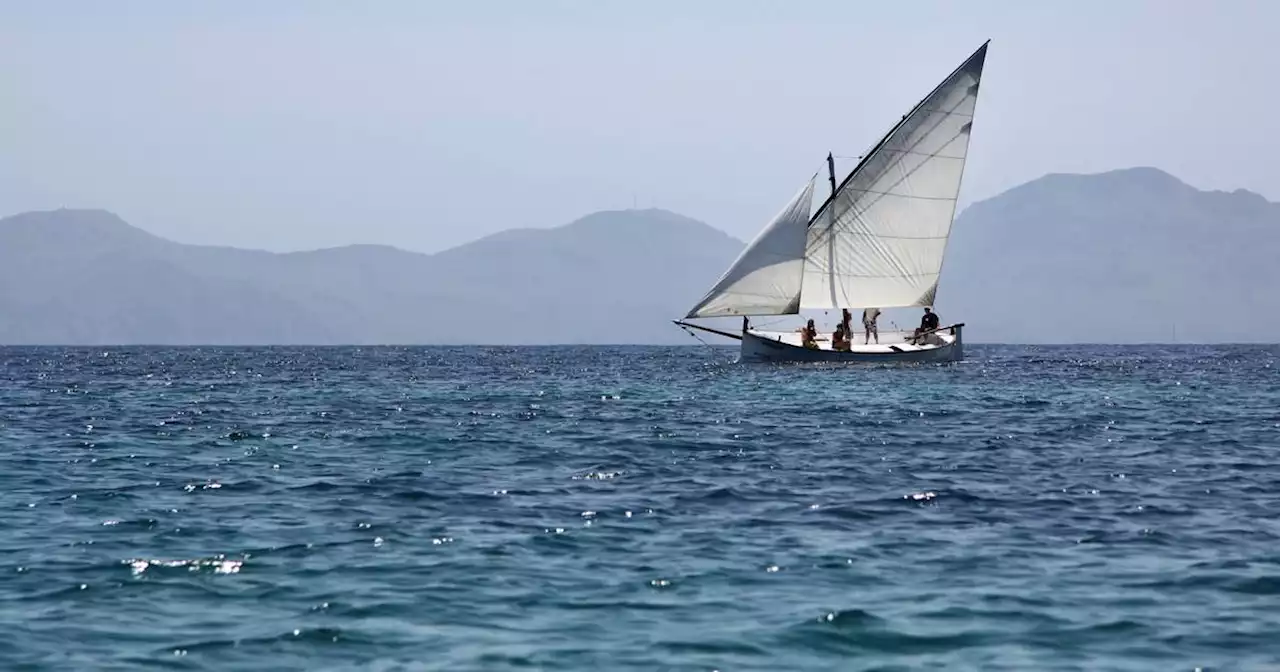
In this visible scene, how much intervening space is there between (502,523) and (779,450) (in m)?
12.7

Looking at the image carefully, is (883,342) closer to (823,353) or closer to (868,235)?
(823,353)

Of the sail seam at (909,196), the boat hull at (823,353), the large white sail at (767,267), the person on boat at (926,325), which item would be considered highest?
the sail seam at (909,196)

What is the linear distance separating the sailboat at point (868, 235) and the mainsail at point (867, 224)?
0.05 m

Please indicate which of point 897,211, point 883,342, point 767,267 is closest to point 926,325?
point 883,342

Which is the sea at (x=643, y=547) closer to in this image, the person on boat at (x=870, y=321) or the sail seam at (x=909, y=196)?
the sail seam at (x=909, y=196)

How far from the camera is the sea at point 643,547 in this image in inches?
579

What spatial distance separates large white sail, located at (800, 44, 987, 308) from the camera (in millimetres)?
79438

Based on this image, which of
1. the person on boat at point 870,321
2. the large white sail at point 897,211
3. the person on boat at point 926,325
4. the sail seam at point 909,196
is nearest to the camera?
the large white sail at point 897,211

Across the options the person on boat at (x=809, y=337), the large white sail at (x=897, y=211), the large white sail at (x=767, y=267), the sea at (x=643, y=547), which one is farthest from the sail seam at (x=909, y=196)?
the sea at (x=643, y=547)

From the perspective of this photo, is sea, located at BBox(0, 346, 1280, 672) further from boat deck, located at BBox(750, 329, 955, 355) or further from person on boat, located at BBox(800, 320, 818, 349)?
boat deck, located at BBox(750, 329, 955, 355)

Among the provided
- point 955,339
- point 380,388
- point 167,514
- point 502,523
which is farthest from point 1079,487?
point 955,339

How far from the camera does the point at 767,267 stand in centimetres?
8050

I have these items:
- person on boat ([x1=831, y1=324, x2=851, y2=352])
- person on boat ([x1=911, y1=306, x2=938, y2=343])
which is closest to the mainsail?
person on boat ([x1=831, y1=324, x2=851, y2=352])

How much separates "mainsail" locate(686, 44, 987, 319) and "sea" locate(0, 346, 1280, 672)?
130 ft
